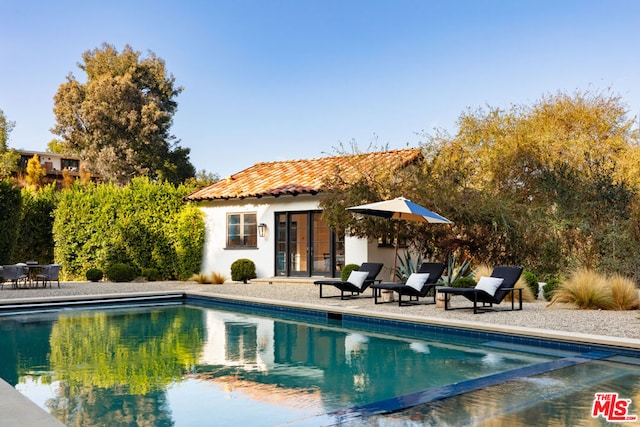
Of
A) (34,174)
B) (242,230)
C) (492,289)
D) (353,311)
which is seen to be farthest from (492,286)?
(34,174)

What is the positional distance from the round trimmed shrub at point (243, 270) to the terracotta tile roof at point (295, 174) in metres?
2.17

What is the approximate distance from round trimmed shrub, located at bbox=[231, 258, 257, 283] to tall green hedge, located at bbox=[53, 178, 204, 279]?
2127mm

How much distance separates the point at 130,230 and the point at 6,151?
32572 mm

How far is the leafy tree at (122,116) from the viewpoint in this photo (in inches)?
1309

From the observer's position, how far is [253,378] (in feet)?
22.6

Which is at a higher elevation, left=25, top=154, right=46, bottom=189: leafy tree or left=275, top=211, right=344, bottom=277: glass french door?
left=25, top=154, right=46, bottom=189: leafy tree

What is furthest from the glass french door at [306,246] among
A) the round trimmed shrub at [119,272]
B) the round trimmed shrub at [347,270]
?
the round trimmed shrub at [119,272]

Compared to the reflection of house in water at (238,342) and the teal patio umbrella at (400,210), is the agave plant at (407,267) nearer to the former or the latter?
the teal patio umbrella at (400,210)

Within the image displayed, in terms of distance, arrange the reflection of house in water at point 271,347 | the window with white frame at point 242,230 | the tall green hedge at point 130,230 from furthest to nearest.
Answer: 1. the tall green hedge at point 130,230
2. the window with white frame at point 242,230
3. the reflection of house in water at point 271,347

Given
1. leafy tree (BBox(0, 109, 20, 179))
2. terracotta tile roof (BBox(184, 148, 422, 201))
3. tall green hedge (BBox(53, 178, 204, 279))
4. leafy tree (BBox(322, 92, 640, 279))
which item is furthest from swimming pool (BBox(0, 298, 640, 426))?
leafy tree (BBox(0, 109, 20, 179))

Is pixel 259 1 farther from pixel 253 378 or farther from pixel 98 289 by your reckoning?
pixel 253 378

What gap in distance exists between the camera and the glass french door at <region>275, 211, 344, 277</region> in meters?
18.1

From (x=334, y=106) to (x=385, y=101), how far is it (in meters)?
2.34

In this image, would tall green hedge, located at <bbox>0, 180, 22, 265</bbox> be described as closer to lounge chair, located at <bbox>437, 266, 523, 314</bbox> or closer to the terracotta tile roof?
the terracotta tile roof
